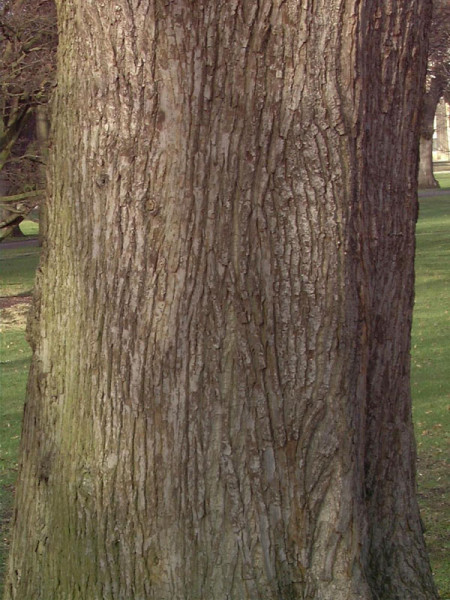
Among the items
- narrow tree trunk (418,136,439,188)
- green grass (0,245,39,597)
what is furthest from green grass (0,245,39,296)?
narrow tree trunk (418,136,439,188)

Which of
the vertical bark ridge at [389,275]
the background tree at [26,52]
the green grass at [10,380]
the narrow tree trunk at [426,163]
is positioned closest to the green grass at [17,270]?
the green grass at [10,380]

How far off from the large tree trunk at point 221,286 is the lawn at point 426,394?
1898 millimetres

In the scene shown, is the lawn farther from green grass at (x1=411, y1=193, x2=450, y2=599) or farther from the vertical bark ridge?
the vertical bark ridge

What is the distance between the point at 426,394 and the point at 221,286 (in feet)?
21.3

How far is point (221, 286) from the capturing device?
323 cm

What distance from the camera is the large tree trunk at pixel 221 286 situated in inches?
126

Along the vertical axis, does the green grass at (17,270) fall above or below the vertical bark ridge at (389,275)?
below

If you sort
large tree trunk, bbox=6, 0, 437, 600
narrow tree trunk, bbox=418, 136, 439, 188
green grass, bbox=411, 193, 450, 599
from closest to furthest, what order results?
large tree trunk, bbox=6, 0, 437, 600 < green grass, bbox=411, 193, 450, 599 < narrow tree trunk, bbox=418, 136, 439, 188

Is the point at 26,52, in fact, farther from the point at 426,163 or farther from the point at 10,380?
the point at 426,163

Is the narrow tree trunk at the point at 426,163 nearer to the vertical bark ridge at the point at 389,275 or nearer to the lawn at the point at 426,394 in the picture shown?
the lawn at the point at 426,394

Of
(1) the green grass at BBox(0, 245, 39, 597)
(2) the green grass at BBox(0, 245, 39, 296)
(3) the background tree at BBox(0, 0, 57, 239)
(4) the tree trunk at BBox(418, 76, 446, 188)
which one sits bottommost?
(2) the green grass at BBox(0, 245, 39, 296)

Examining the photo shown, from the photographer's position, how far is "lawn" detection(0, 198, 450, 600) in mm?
5984

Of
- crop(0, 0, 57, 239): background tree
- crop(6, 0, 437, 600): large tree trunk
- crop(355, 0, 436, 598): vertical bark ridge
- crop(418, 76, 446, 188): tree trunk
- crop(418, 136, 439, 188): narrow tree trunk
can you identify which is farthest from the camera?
crop(418, 136, 439, 188): narrow tree trunk

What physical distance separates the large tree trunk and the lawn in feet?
6.23
